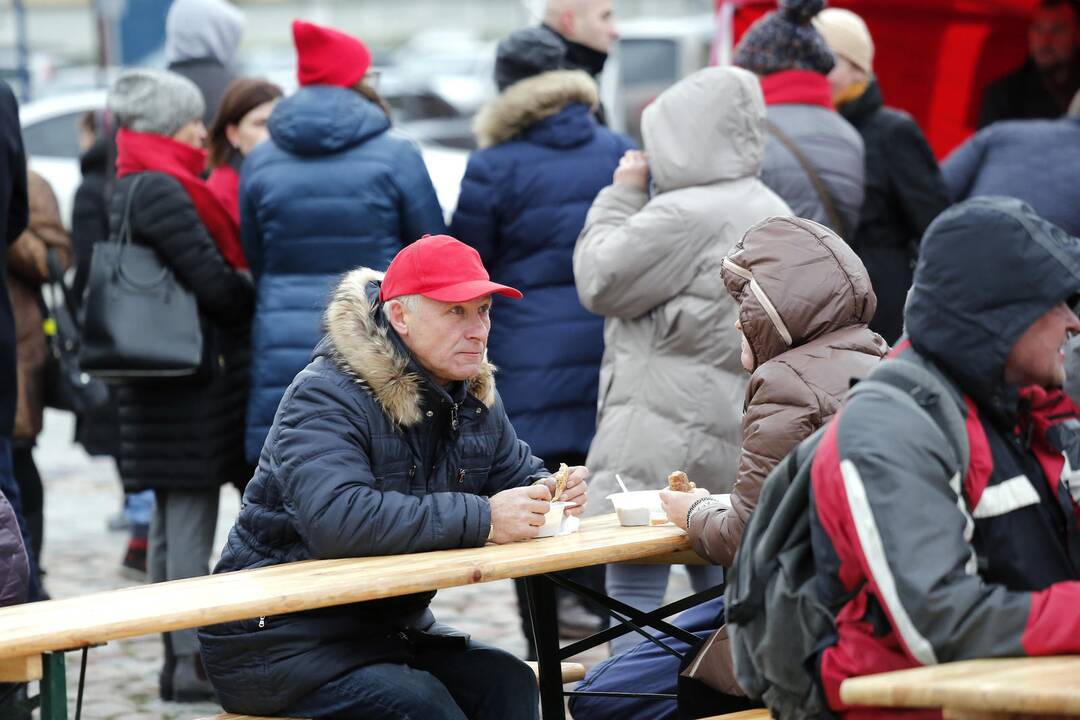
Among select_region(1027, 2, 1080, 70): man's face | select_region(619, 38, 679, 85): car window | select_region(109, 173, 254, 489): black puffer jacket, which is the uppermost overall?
select_region(1027, 2, 1080, 70): man's face

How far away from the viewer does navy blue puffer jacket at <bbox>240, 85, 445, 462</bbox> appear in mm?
5598

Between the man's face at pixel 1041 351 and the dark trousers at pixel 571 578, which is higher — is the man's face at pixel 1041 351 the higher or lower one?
the higher one

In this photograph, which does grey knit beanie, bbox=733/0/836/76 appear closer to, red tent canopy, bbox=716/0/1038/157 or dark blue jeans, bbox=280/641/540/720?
dark blue jeans, bbox=280/641/540/720

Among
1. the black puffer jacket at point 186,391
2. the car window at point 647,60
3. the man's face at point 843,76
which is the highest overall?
the man's face at point 843,76

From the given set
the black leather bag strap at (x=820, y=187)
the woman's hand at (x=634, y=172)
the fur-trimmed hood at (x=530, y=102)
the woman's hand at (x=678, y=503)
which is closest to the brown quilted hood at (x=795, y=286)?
the woman's hand at (x=678, y=503)

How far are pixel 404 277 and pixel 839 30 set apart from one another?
315 centimetres

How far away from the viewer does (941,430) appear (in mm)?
2850

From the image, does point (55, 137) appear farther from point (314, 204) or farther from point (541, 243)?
point (541, 243)

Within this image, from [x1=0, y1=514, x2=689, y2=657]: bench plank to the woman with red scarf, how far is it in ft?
6.90

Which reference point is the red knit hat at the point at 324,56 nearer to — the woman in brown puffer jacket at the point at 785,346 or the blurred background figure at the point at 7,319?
the blurred background figure at the point at 7,319

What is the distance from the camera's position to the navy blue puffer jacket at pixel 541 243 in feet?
18.7

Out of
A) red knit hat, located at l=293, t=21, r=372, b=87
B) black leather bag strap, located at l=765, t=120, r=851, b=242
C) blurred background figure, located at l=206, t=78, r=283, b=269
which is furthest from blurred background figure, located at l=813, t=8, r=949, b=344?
blurred background figure, located at l=206, t=78, r=283, b=269

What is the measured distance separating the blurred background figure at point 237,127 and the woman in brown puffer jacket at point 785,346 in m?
2.85

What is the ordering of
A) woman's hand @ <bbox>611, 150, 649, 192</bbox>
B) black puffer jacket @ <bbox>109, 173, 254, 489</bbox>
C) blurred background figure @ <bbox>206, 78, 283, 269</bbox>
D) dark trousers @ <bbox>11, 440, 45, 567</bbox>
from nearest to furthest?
1. woman's hand @ <bbox>611, 150, 649, 192</bbox>
2. black puffer jacket @ <bbox>109, 173, 254, 489</bbox>
3. blurred background figure @ <bbox>206, 78, 283, 269</bbox>
4. dark trousers @ <bbox>11, 440, 45, 567</bbox>
